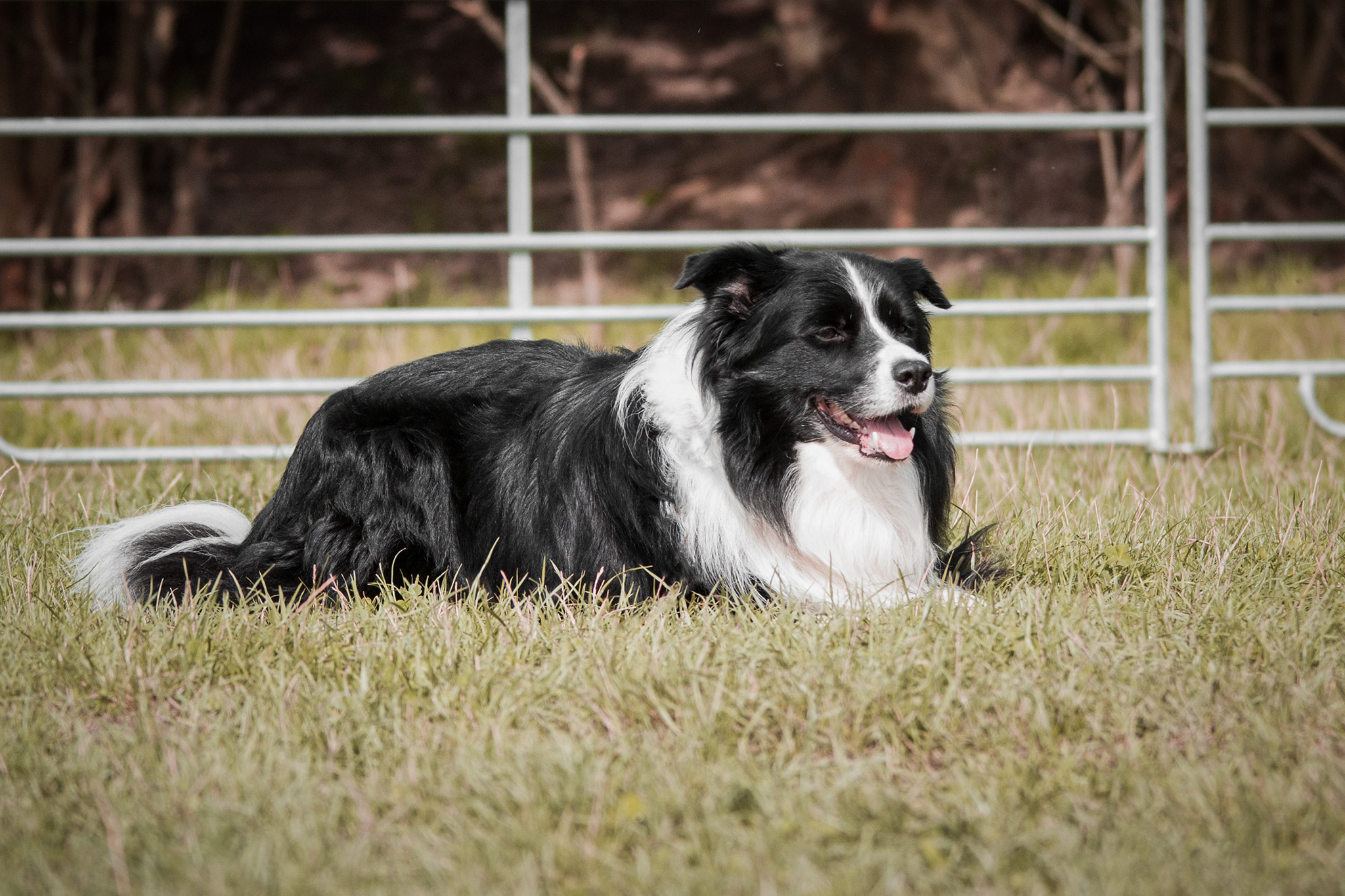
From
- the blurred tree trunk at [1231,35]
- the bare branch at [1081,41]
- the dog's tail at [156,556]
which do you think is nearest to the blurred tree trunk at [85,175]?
the dog's tail at [156,556]

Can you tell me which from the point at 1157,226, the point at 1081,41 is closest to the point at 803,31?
the point at 1081,41

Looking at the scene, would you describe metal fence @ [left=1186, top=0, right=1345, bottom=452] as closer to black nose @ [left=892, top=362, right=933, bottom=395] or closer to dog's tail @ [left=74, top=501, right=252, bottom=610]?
black nose @ [left=892, top=362, right=933, bottom=395]

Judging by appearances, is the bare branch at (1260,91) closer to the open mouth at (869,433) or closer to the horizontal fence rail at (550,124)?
the horizontal fence rail at (550,124)

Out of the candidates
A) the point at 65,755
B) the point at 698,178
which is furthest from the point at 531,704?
the point at 698,178

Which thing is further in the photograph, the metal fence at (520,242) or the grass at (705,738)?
the metal fence at (520,242)

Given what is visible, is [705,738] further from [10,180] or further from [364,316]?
[10,180]

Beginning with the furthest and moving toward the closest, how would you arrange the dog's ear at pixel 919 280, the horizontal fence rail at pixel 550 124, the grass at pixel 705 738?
the horizontal fence rail at pixel 550 124 < the dog's ear at pixel 919 280 < the grass at pixel 705 738

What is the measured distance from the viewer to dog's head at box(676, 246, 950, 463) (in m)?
2.65

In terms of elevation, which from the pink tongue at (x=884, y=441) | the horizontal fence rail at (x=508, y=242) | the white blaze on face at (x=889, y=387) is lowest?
the pink tongue at (x=884, y=441)

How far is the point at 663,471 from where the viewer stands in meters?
2.80

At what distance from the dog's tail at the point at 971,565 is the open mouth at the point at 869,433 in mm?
413

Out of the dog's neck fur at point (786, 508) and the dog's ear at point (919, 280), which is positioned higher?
the dog's ear at point (919, 280)

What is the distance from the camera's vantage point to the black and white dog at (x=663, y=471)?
107 inches

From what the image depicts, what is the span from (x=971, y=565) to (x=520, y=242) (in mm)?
2417
